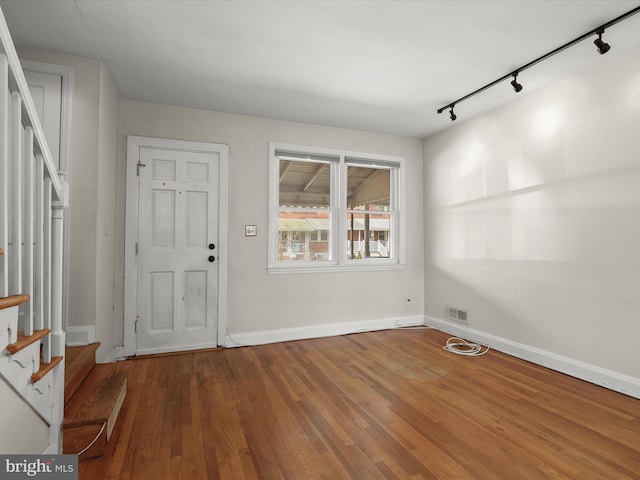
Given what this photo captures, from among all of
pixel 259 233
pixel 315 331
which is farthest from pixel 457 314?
pixel 259 233

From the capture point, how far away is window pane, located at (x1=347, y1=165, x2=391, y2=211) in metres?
4.53

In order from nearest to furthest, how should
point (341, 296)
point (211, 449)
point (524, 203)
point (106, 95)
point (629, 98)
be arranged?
point (211, 449), point (629, 98), point (106, 95), point (524, 203), point (341, 296)

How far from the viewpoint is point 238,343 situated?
377cm

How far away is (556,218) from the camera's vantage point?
122 inches

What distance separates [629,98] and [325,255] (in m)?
3.23

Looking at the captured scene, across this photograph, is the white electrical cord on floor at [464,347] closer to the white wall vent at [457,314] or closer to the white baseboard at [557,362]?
the white baseboard at [557,362]

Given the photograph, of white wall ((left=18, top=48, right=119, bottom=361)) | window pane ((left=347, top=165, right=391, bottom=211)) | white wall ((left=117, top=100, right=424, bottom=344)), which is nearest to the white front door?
white wall ((left=117, top=100, right=424, bottom=344))

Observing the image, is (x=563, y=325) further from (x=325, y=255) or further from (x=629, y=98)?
(x=325, y=255)

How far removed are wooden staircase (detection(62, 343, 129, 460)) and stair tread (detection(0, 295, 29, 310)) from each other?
0.83m

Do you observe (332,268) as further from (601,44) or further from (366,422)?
(601,44)

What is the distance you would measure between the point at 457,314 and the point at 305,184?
2.55m

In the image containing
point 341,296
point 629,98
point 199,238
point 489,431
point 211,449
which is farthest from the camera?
point 341,296

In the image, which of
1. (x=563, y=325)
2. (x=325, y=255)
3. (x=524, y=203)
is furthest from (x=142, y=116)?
(x=563, y=325)

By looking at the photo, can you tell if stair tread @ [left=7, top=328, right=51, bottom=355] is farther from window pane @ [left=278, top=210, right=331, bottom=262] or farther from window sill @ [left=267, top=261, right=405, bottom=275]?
window pane @ [left=278, top=210, right=331, bottom=262]
